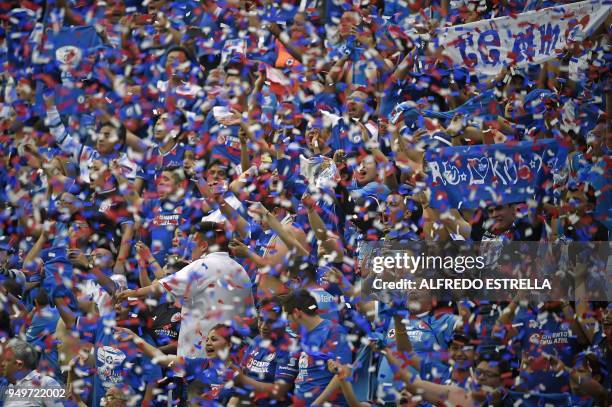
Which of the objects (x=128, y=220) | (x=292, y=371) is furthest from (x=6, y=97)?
(x=292, y=371)

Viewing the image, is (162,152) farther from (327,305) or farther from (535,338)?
(535,338)

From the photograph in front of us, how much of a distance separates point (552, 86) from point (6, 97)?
2.28 meters

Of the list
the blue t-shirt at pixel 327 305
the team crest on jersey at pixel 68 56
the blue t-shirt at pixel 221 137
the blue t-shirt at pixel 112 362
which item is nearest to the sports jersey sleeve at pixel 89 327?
the blue t-shirt at pixel 112 362

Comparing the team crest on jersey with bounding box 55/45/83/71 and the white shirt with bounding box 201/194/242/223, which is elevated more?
the team crest on jersey with bounding box 55/45/83/71

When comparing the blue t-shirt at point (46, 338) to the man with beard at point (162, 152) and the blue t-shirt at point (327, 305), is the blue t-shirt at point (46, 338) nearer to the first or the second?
the man with beard at point (162, 152)

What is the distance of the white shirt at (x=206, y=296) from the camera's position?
10.6 ft

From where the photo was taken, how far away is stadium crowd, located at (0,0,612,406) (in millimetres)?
3004

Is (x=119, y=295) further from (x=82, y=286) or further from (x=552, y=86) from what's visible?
(x=552, y=86)

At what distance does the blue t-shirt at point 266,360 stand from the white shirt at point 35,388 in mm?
796

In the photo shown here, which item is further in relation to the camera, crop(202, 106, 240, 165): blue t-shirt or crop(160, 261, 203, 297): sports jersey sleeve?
crop(202, 106, 240, 165): blue t-shirt

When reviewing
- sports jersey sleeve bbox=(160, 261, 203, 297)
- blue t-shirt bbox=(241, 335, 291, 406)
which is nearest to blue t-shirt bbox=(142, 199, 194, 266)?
sports jersey sleeve bbox=(160, 261, 203, 297)

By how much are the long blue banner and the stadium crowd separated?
3 centimetres

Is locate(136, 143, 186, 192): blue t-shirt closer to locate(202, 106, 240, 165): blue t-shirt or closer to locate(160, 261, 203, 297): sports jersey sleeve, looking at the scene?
locate(202, 106, 240, 165): blue t-shirt

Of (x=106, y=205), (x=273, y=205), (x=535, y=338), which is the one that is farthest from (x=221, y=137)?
(x=535, y=338)
